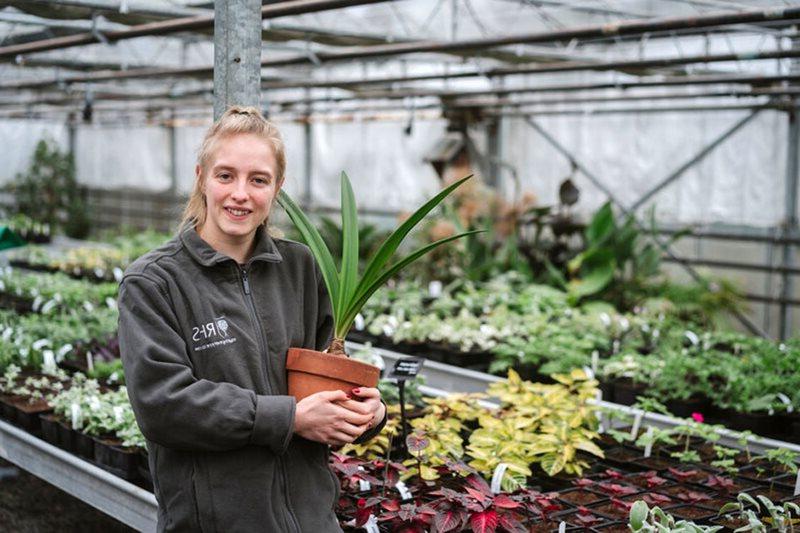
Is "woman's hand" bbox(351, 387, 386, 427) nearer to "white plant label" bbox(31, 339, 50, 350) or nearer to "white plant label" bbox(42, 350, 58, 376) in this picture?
"white plant label" bbox(42, 350, 58, 376)

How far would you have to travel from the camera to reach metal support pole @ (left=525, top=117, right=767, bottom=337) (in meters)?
9.01

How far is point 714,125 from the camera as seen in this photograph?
9555 mm

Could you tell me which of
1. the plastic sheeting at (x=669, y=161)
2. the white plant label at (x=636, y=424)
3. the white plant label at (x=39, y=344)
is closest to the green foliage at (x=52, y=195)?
the plastic sheeting at (x=669, y=161)

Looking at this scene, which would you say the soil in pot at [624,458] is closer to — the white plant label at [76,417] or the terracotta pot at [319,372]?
the terracotta pot at [319,372]

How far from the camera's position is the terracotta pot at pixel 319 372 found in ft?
6.61

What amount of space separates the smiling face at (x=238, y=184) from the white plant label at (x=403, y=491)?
1.07m

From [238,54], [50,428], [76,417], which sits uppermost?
[238,54]

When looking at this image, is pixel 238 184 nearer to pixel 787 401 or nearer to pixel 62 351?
pixel 787 401

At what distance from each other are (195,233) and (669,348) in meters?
3.95

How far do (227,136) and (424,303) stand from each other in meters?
5.61

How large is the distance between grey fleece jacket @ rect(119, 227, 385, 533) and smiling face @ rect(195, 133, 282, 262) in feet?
0.22

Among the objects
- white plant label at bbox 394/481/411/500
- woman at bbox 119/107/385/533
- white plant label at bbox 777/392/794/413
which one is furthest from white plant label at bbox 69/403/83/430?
white plant label at bbox 777/392/794/413

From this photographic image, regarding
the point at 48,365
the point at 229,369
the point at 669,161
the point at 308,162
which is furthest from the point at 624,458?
the point at 308,162

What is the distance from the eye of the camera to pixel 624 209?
10.3 meters
